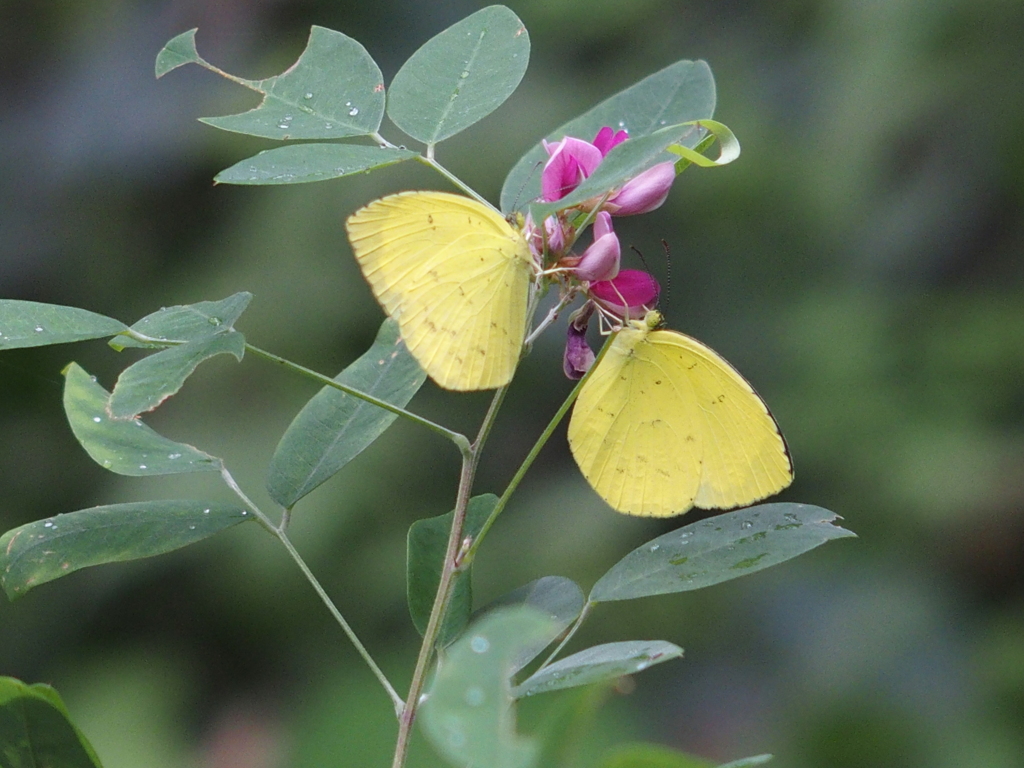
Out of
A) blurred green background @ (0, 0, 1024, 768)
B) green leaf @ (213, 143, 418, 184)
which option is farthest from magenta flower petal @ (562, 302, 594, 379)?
blurred green background @ (0, 0, 1024, 768)

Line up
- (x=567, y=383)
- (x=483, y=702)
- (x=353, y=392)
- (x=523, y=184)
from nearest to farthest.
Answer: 1. (x=483, y=702)
2. (x=353, y=392)
3. (x=523, y=184)
4. (x=567, y=383)

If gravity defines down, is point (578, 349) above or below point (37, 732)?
above

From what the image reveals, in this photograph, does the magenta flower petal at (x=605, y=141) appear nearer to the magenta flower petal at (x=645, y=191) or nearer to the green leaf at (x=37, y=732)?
the magenta flower petal at (x=645, y=191)

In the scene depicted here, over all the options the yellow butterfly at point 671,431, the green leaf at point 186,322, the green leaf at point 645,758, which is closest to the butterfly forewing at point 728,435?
the yellow butterfly at point 671,431

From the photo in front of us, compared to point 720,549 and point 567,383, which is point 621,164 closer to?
point 720,549

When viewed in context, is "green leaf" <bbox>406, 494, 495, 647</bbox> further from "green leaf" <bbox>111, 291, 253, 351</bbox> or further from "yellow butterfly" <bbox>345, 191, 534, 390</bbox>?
"green leaf" <bbox>111, 291, 253, 351</bbox>

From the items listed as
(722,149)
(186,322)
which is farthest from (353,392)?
(722,149)

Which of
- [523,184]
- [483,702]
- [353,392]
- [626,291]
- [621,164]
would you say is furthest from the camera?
[523,184]
